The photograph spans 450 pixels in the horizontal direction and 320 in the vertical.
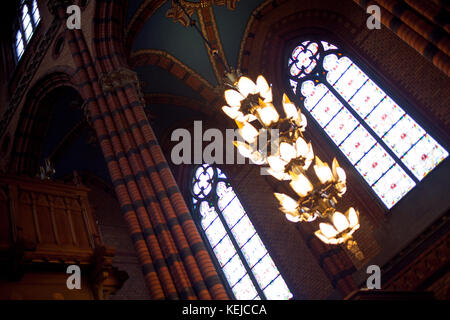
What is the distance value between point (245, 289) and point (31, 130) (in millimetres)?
7167

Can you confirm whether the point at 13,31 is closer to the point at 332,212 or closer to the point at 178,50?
the point at 178,50

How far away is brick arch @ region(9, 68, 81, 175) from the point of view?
12.0 meters

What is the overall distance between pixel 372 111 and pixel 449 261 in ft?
12.5

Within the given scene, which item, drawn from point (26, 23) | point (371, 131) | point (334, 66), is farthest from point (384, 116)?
point (26, 23)

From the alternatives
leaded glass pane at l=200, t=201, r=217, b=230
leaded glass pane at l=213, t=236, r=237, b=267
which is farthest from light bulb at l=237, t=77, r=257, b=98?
leaded glass pane at l=200, t=201, r=217, b=230

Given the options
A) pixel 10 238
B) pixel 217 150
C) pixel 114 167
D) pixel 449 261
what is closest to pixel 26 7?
pixel 217 150

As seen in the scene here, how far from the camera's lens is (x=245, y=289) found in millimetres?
12375

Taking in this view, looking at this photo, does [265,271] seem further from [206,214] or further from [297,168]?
[297,168]

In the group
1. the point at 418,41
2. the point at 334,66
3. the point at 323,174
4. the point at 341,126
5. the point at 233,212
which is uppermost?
the point at 334,66

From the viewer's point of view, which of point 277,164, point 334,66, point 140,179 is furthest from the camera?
point 334,66

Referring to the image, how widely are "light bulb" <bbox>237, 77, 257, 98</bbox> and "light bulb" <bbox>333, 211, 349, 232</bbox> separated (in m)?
2.26

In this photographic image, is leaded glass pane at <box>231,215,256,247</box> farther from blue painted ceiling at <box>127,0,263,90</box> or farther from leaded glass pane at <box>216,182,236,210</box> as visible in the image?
blue painted ceiling at <box>127,0,263,90</box>

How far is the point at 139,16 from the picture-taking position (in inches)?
439

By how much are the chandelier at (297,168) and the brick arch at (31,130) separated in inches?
267
